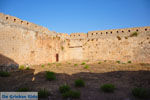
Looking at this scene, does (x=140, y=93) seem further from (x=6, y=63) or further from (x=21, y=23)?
(x=21, y=23)

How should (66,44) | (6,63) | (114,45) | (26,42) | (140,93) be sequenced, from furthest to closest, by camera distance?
(66,44), (114,45), (26,42), (6,63), (140,93)

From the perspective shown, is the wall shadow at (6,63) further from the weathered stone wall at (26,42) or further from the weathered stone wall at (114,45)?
the weathered stone wall at (114,45)

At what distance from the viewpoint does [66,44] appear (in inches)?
679

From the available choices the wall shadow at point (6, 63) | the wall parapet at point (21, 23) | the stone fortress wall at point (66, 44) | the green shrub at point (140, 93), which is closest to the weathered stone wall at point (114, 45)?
the stone fortress wall at point (66, 44)

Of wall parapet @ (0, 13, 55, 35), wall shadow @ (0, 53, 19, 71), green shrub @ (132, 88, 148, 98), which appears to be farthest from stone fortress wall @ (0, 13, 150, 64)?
green shrub @ (132, 88, 148, 98)

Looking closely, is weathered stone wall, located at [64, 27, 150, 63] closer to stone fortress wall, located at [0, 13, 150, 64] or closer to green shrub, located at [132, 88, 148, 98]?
stone fortress wall, located at [0, 13, 150, 64]

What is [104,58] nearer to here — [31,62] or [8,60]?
[31,62]

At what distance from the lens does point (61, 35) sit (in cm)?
1662

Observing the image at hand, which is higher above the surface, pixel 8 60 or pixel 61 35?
pixel 61 35

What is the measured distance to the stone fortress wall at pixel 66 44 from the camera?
9.52m

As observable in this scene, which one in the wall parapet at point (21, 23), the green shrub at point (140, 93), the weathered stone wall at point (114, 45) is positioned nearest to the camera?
the green shrub at point (140, 93)

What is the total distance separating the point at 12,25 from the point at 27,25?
1.70m

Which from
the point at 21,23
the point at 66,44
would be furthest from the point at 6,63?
the point at 66,44

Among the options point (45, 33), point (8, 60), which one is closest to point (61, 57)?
point (45, 33)
